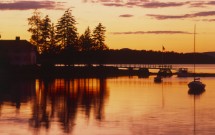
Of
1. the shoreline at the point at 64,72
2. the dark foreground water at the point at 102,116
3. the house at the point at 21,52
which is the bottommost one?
the dark foreground water at the point at 102,116

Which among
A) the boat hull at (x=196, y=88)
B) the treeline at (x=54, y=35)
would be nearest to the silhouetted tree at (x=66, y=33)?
the treeline at (x=54, y=35)

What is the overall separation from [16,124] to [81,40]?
12264 cm

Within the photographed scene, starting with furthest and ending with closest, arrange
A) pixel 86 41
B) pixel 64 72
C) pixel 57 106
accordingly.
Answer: pixel 86 41
pixel 64 72
pixel 57 106

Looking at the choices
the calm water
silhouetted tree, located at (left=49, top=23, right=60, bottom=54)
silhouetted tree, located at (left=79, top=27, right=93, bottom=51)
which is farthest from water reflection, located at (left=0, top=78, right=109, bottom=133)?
silhouetted tree, located at (left=79, top=27, right=93, bottom=51)

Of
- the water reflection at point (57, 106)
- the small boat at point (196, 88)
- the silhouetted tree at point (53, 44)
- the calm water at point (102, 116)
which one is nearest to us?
the calm water at point (102, 116)

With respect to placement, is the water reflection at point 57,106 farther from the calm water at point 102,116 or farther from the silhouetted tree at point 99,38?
the silhouetted tree at point 99,38

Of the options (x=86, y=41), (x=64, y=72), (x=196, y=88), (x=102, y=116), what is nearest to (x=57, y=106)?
(x=102, y=116)

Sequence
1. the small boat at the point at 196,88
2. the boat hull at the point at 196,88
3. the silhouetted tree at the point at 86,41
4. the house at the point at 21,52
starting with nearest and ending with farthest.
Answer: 1. the small boat at the point at 196,88
2. the boat hull at the point at 196,88
3. the house at the point at 21,52
4. the silhouetted tree at the point at 86,41

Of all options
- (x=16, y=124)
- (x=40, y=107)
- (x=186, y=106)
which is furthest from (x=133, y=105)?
(x=16, y=124)

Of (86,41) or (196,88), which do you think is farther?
(86,41)

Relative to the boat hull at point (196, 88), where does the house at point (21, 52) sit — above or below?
above

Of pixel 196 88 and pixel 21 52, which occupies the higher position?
pixel 21 52

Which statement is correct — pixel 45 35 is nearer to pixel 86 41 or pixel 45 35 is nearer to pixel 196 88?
pixel 86 41

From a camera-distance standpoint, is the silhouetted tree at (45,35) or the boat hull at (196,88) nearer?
the boat hull at (196,88)
